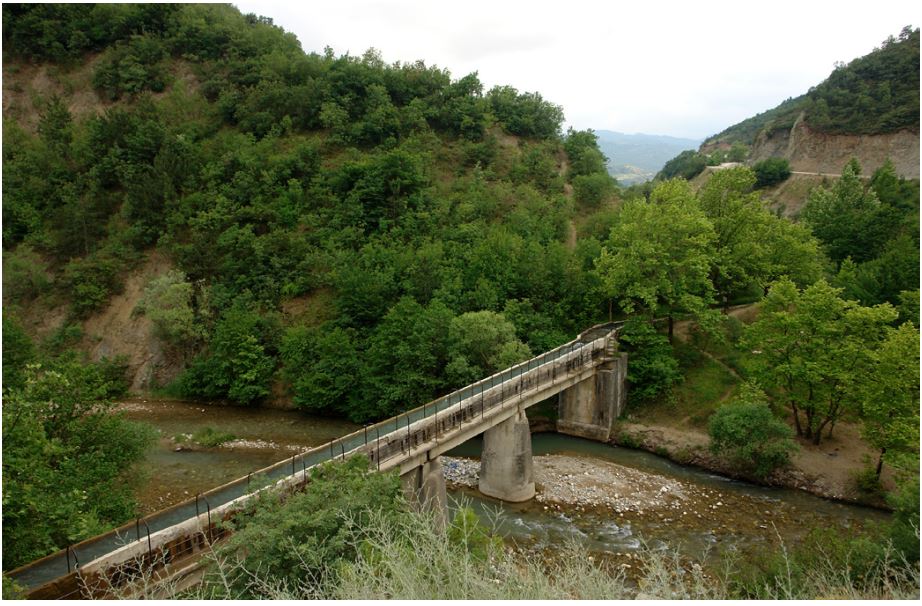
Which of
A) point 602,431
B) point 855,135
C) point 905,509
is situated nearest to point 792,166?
point 855,135

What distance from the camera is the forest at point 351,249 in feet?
78.5

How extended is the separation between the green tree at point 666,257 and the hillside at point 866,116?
153ft

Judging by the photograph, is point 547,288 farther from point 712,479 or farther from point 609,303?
point 712,479

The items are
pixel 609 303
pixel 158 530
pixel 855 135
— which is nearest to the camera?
pixel 158 530

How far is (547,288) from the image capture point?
1403 inches

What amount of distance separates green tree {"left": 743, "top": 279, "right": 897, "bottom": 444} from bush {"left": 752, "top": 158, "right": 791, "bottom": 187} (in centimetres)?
4928

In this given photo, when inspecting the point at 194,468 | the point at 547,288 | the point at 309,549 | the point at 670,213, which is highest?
the point at 670,213

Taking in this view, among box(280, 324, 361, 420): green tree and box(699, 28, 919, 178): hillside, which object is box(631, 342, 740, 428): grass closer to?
box(280, 324, 361, 420): green tree

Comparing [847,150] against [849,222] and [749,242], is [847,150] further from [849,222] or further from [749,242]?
[749,242]

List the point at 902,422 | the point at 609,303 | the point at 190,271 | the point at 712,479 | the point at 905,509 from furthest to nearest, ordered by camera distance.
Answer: the point at 190,271 < the point at 609,303 < the point at 712,479 < the point at 902,422 < the point at 905,509

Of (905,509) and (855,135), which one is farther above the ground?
(855,135)

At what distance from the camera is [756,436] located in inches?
1023

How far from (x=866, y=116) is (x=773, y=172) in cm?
1152

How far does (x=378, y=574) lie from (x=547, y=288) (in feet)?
90.3
